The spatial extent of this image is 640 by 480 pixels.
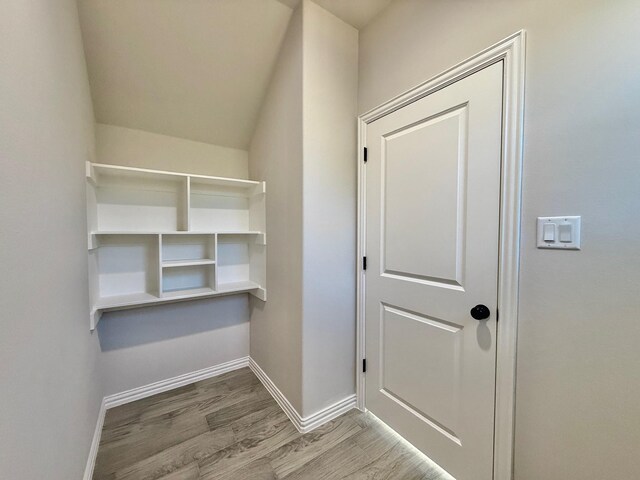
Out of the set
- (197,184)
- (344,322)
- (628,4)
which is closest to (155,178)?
(197,184)

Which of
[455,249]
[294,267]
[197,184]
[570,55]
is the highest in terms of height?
[570,55]

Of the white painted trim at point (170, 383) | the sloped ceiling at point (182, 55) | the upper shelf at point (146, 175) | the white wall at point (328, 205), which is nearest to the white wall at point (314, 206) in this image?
the white wall at point (328, 205)

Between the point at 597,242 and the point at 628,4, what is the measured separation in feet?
2.49

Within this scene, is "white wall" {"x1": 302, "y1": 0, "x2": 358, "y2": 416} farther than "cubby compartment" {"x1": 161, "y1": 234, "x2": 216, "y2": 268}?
No

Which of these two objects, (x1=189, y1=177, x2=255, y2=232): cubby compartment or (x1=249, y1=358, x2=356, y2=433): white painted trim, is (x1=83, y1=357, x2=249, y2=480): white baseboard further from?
(x1=189, y1=177, x2=255, y2=232): cubby compartment

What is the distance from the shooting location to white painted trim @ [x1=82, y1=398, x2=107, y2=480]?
127 centimetres

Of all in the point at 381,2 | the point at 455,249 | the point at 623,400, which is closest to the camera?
the point at 623,400

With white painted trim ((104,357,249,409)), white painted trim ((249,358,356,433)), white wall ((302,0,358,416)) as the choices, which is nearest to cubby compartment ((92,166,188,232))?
white wall ((302,0,358,416))

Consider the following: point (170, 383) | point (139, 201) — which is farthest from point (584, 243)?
point (170, 383)

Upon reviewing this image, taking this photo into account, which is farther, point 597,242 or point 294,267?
point 294,267

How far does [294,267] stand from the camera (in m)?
1.66

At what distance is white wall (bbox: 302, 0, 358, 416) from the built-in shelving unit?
0.61 m

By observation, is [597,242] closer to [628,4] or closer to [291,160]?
[628,4]

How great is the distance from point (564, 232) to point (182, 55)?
2.24 metres
